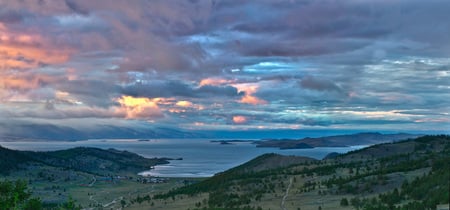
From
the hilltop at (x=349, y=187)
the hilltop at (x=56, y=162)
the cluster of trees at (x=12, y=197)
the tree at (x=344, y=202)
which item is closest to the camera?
the cluster of trees at (x=12, y=197)

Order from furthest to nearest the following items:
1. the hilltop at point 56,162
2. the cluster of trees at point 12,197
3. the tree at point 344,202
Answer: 1. the hilltop at point 56,162
2. the tree at point 344,202
3. the cluster of trees at point 12,197

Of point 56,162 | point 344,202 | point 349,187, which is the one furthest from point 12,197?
point 56,162

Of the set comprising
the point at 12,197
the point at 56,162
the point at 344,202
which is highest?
the point at 56,162

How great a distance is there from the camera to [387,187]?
46656mm

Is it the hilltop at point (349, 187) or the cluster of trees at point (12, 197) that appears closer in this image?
the cluster of trees at point (12, 197)

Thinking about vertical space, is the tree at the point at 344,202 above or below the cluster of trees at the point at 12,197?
below

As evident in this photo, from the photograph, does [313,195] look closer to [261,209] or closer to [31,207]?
[261,209]

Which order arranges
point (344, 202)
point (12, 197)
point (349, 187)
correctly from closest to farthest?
point (12, 197) < point (344, 202) < point (349, 187)

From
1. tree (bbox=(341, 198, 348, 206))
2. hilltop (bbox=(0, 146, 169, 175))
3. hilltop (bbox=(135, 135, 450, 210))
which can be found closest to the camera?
hilltop (bbox=(135, 135, 450, 210))

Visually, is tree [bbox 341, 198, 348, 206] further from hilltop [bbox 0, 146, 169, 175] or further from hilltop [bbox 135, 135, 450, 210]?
hilltop [bbox 0, 146, 169, 175]

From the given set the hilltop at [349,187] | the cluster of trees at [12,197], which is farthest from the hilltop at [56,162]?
the cluster of trees at [12,197]

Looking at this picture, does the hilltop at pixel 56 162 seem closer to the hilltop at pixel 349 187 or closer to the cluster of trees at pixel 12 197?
the hilltop at pixel 349 187

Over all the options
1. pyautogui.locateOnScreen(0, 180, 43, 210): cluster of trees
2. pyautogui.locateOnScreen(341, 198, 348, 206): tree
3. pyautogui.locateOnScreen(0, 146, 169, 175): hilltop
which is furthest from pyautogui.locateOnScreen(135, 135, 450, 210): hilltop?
pyautogui.locateOnScreen(0, 146, 169, 175): hilltop

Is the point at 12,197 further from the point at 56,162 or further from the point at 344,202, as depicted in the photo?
the point at 56,162
